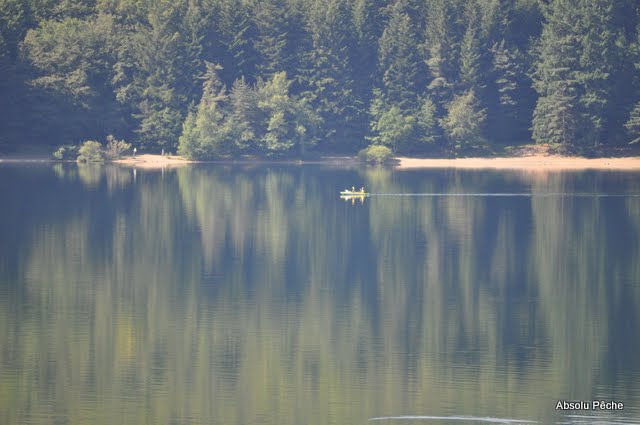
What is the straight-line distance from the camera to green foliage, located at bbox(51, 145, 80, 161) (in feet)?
327

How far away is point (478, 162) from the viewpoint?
341 ft

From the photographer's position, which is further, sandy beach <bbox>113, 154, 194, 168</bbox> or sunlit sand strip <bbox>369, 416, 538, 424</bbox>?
sandy beach <bbox>113, 154, 194, 168</bbox>

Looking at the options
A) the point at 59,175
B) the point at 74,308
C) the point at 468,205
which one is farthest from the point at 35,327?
the point at 59,175

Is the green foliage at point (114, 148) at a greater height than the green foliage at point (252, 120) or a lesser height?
lesser

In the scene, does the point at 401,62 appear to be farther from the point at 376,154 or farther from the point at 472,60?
the point at 376,154

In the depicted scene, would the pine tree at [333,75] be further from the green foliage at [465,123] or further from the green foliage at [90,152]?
the green foliage at [90,152]

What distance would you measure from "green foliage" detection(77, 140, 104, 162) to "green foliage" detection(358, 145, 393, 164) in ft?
72.6

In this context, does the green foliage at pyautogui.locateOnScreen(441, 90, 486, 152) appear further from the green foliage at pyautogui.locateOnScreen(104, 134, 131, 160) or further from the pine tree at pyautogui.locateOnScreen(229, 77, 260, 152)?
the green foliage at pyautogui.locateOnScreen(104, 134, 131, 160)

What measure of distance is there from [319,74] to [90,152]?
21866mm

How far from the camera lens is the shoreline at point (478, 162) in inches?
3939

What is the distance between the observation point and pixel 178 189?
7281 cm

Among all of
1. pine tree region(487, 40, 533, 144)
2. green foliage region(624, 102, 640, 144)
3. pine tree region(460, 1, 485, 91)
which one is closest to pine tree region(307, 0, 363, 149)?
pine tree region(460, 1, 485, 91)

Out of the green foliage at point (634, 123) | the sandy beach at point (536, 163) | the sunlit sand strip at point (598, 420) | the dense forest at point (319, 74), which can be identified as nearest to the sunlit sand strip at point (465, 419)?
the sunlit sand strip at point (598, 420)

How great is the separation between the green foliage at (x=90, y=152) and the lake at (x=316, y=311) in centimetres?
3598
